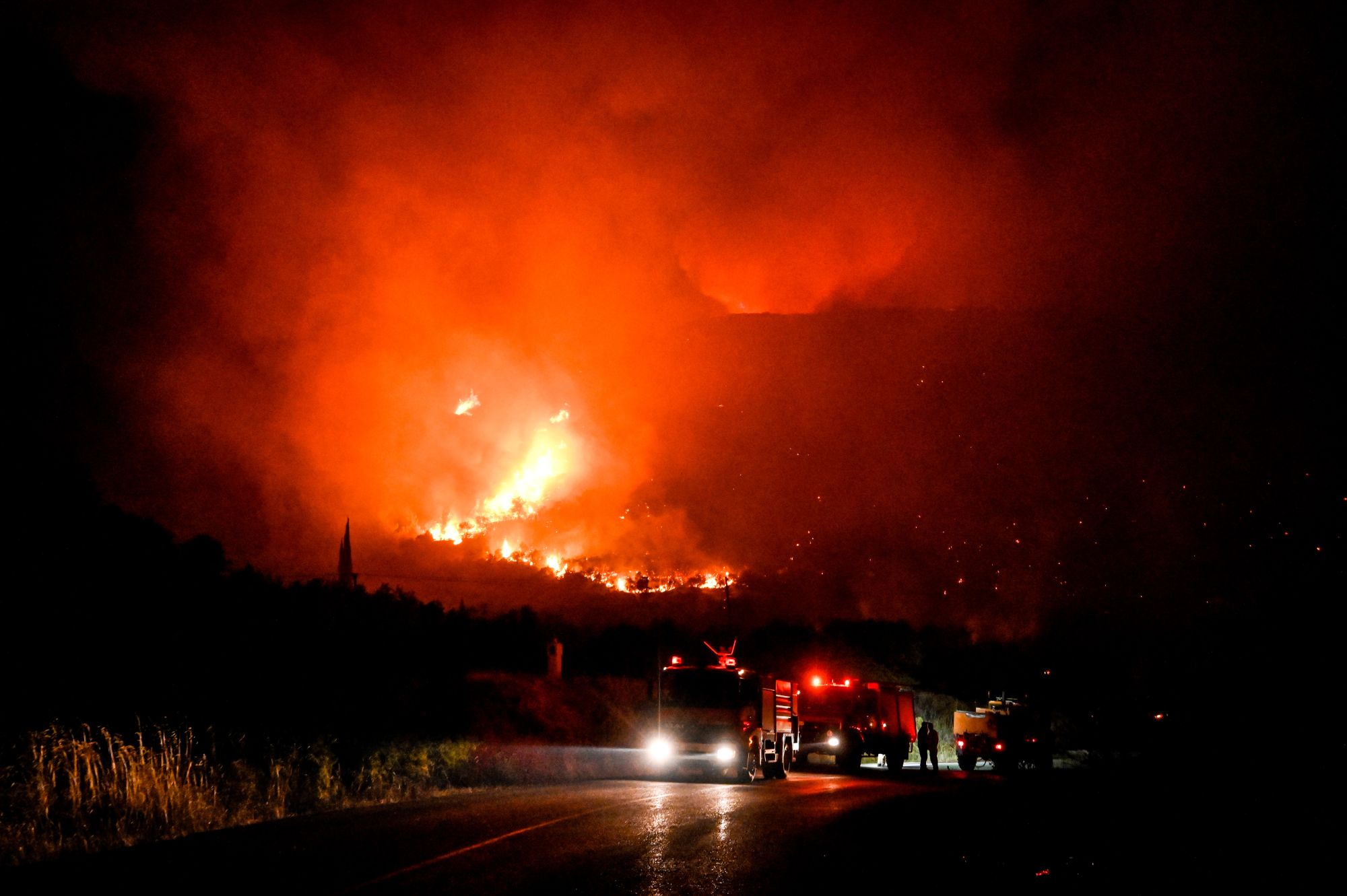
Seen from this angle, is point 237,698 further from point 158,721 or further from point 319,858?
point 319,858

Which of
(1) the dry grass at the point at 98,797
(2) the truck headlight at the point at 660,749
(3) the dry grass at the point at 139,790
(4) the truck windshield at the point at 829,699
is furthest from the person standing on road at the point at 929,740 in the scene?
(1) the dry grass at the point at 98,797

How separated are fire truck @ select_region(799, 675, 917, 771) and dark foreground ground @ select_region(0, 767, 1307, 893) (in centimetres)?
1329

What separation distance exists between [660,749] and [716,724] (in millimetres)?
1507

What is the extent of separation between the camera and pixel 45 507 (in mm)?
22719

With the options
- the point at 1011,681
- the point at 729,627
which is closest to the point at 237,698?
the point at 1011,681

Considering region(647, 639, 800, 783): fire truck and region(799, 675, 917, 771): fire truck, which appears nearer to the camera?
region(647, 639, 800, 783): fire truck

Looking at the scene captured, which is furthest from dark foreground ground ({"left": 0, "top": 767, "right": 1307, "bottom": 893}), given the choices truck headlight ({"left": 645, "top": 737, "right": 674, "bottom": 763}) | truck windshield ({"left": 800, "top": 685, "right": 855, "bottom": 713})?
truck windshield ({"left": 800, "top": 685, "right": 855, "bottom": 713})

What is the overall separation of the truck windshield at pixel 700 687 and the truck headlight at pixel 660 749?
961mm

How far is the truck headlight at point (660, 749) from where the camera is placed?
2523 cm

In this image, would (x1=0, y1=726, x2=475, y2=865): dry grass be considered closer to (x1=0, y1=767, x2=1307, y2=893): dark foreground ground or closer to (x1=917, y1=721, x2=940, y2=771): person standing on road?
(x1=0, y1=767, x2=1307, y2=893): dark foreground ground

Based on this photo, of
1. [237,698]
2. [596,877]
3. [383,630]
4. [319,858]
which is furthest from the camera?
[383,630]

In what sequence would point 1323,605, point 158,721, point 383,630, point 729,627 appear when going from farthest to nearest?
point 729,627
point 383,630
point 1323,605
point 158,721

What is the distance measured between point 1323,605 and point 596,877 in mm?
21757

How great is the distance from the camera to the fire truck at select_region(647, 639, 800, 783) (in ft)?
81.9
